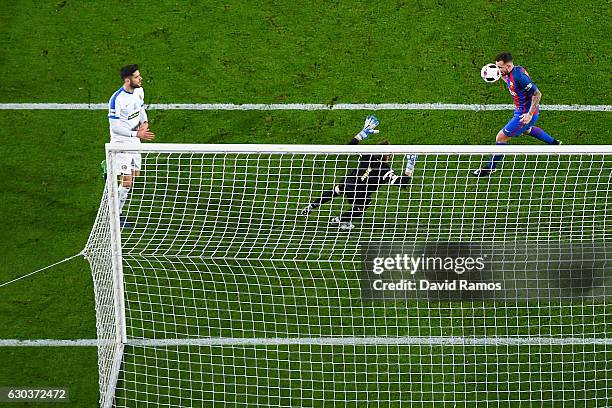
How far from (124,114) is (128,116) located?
57 millimetres

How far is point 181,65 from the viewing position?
11938mm

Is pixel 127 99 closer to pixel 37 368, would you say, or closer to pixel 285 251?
pixel 285 251

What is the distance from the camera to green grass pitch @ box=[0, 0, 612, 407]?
433 inches

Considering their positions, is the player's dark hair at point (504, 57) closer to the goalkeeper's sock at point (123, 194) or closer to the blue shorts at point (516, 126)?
the blue shorts at point (516, 126)

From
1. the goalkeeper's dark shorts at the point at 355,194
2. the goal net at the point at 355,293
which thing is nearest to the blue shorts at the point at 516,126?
the goal net at the point at 355,293

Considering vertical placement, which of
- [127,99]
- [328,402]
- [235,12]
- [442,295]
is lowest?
[328,402]

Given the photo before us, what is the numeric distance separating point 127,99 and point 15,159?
6.77 feet

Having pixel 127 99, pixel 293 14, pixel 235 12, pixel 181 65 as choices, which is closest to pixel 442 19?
pixel 293 14

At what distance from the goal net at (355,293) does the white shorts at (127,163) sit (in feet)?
0.55

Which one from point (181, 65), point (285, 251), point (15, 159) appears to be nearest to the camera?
point (285, 251)

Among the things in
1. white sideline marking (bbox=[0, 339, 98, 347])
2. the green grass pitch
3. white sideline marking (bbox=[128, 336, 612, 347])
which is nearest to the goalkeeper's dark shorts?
the green grass pitch

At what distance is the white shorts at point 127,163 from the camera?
9648 millimetres

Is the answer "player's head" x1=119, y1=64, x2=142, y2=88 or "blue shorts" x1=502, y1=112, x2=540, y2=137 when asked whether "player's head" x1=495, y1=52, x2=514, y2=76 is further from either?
"player's head" x1=119, y1=64, x2=142, y2=88

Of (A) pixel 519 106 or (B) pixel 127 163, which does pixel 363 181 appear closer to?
(A) pixel 519 106
